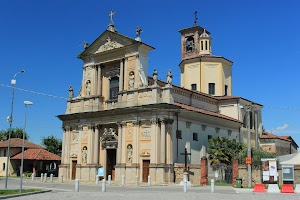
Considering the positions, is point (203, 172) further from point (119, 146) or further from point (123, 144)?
point (119, 146)

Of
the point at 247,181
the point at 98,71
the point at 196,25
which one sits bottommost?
the point at 247,181

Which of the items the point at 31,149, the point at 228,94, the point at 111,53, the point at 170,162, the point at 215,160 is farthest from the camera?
the point at 31,149

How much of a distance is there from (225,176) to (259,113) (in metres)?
19.7

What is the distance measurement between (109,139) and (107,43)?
10.7 meters

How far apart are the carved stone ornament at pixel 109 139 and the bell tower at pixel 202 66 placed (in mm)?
16565

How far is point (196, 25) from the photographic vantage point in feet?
179

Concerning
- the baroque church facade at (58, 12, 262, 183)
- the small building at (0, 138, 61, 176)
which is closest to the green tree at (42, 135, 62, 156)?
the small building at (0, 138, 61, 176)

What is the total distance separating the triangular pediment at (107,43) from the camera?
40375 millimetres

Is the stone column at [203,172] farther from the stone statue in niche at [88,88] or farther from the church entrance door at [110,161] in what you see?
the stone statue in niche at [88,88]

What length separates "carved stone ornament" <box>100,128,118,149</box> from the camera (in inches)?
1577

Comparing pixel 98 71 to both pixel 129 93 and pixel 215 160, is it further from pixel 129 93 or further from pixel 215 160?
pixel 215 160

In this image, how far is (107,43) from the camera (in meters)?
42.3

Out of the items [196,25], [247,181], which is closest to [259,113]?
[196,25]

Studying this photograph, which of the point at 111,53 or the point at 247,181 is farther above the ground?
the point at 111,53
